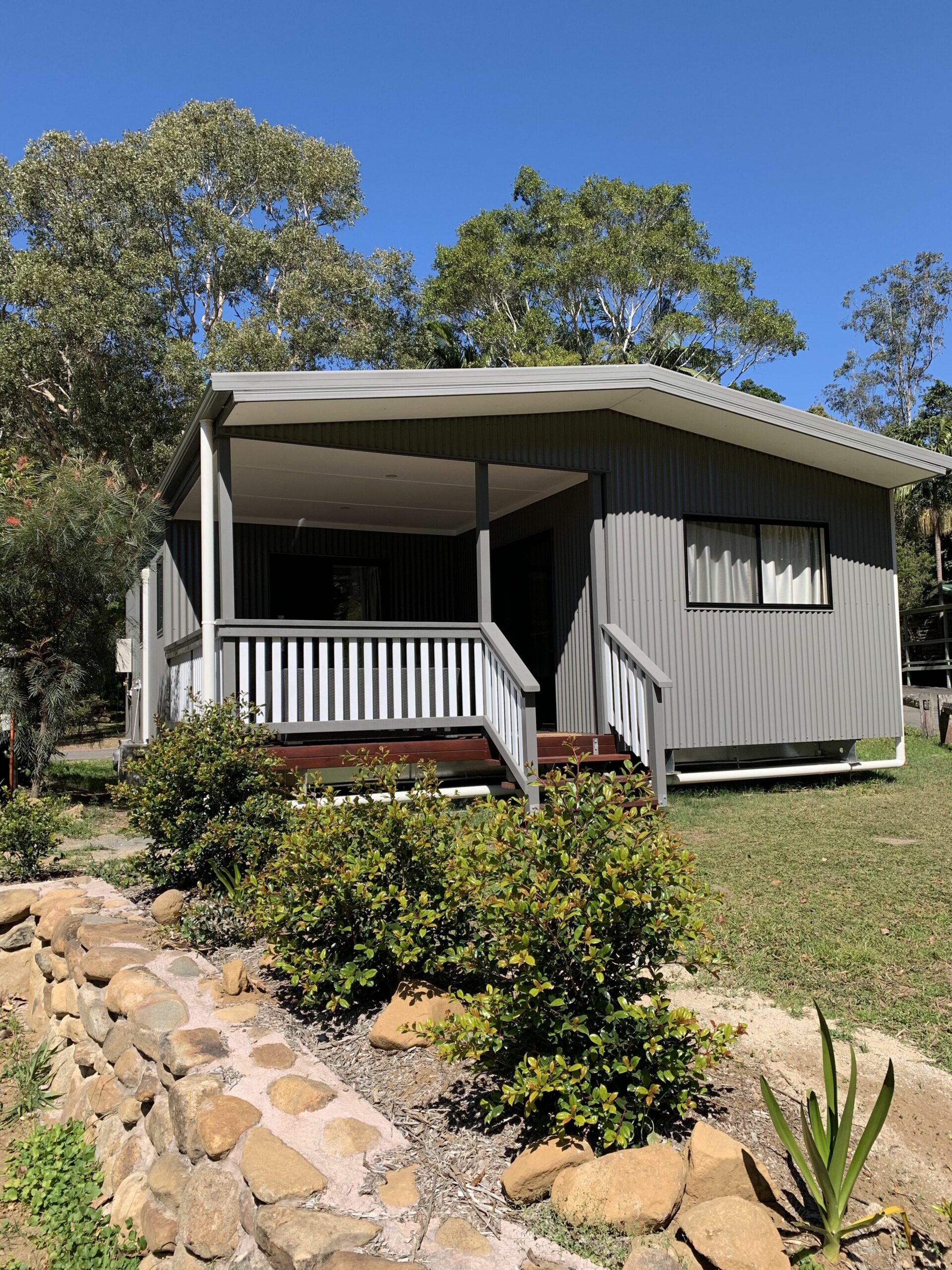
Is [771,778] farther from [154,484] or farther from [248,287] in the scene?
[248,287]

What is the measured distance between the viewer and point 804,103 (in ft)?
81.6

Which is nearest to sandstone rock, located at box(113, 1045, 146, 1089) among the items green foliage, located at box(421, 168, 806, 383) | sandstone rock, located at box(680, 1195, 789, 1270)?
sandstone rock, located at box(680, 1195, 789, 1270)

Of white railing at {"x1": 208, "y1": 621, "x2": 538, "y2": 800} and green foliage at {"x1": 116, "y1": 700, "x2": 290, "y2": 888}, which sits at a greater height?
white railing at {"x1": 208, "y1": 621, "x2": 538, "y2": 800}

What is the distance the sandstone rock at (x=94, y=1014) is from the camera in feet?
13.7

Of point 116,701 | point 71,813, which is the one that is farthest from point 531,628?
point 116,701

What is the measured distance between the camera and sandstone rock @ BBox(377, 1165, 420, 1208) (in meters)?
2.33

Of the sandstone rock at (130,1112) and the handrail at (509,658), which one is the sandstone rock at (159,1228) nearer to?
the sandstone rock at (130,1112)

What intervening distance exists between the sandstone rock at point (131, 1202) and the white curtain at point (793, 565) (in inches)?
320

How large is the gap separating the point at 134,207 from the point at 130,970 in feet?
79.1

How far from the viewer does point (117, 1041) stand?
3.89m

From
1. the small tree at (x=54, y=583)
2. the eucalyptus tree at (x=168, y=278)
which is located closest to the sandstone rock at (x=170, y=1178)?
the small tree at (x=54, y=583)

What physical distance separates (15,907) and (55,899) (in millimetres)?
387

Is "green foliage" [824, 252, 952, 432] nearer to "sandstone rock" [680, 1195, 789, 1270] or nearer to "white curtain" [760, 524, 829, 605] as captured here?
"white curtain" [760, 524, 829, 605]

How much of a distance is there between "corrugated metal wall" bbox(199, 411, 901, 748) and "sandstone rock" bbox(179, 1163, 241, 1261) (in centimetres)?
617
